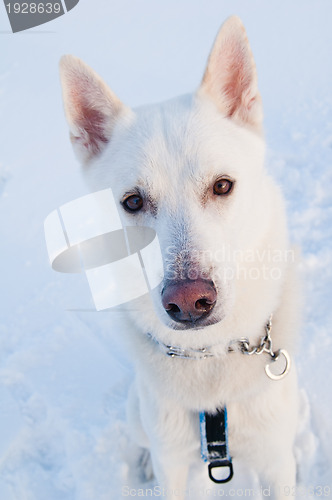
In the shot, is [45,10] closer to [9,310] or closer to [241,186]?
[9,310]

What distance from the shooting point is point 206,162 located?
154 centimetres

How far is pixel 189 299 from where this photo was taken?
1311 millimetres

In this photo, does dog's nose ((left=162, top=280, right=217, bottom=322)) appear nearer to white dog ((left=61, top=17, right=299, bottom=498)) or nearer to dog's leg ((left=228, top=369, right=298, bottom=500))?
white dog ((left=61, top=17, right=299, bottom=498))

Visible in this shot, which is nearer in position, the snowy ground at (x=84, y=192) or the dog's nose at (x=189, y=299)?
the dog's nose at (x=189, y=299)

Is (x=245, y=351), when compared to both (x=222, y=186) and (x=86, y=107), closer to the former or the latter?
(x=222, y=186)

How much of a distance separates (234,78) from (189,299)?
3.65 ft

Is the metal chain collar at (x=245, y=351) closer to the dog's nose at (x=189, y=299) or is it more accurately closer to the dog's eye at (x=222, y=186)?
the dog's nose at (x=189, y=299)

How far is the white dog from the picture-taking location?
154 centimetres

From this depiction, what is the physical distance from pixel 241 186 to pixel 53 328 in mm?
2461

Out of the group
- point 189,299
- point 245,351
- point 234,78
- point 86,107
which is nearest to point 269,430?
point 245,351

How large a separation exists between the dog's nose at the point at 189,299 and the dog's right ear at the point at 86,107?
0.96 metres

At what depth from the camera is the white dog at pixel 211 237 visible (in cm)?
154

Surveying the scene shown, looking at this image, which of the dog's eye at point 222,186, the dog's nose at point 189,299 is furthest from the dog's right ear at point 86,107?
the dog's nose at point 189,299

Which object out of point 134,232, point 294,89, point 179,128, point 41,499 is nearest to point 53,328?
point 41,499
